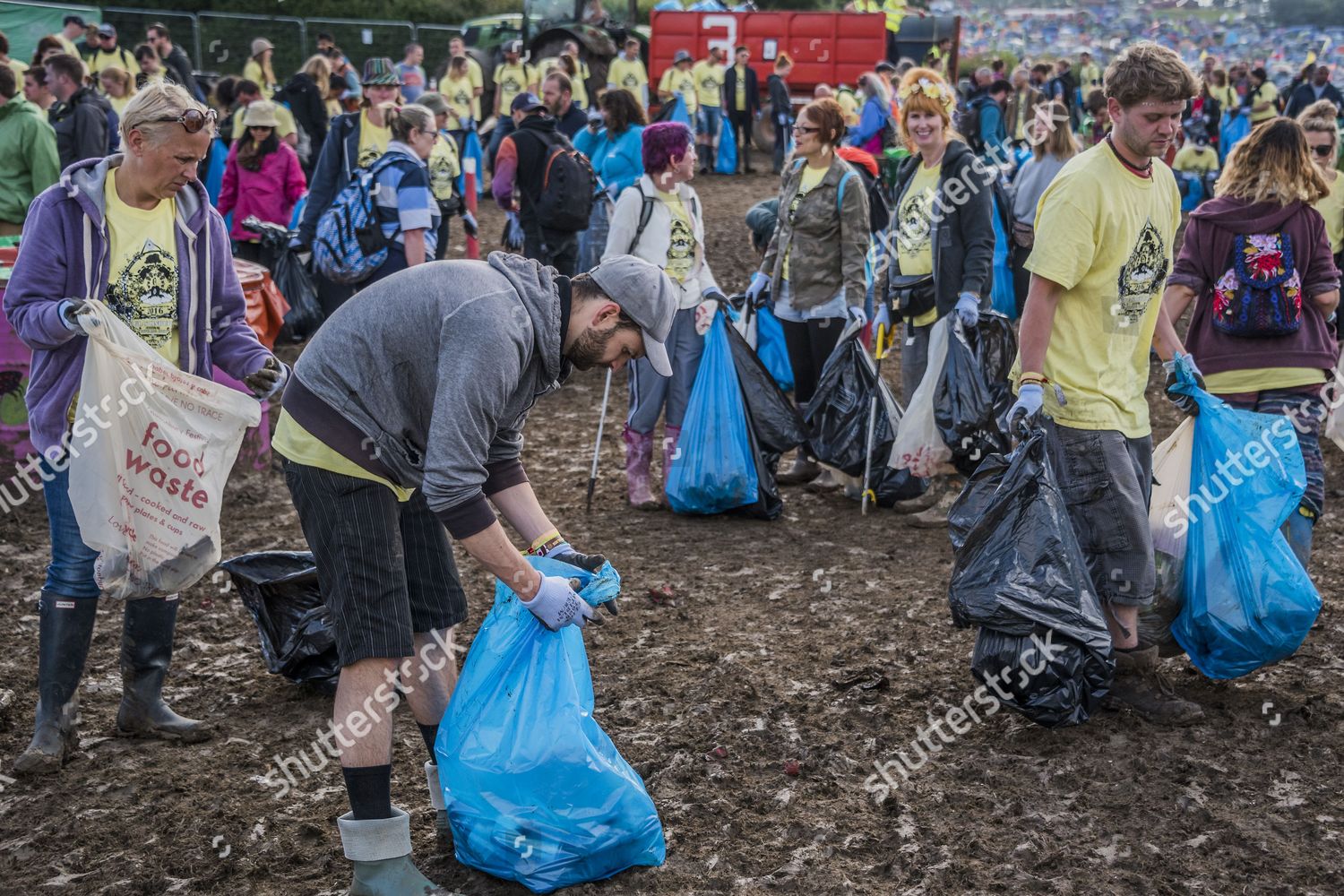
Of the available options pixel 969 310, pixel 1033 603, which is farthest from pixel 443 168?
pixel 1033 603

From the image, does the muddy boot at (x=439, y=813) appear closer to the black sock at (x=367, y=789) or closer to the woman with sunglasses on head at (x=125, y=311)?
the black sock at (x=367, y=789)

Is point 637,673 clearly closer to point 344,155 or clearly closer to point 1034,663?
point 1034,663

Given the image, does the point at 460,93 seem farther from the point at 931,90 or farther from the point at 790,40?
the point at 931,90

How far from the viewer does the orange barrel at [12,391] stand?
224 inches

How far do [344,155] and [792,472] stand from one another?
309 cm

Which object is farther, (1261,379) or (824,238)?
(824,238)

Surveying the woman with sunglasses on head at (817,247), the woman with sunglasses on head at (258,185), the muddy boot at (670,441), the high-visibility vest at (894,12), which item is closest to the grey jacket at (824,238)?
the woman with sunglasses on head at (817,247)

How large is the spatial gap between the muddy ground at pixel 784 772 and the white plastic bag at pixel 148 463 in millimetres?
605

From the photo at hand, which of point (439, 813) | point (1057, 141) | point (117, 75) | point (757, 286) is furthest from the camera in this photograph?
point (117, 75)

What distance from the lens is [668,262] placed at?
5938mm

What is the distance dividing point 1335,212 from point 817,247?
2258 mm

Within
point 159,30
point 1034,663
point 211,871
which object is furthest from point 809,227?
point 159,30

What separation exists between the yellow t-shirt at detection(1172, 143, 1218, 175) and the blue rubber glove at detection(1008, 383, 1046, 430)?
11952 mm

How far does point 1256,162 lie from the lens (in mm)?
4293
